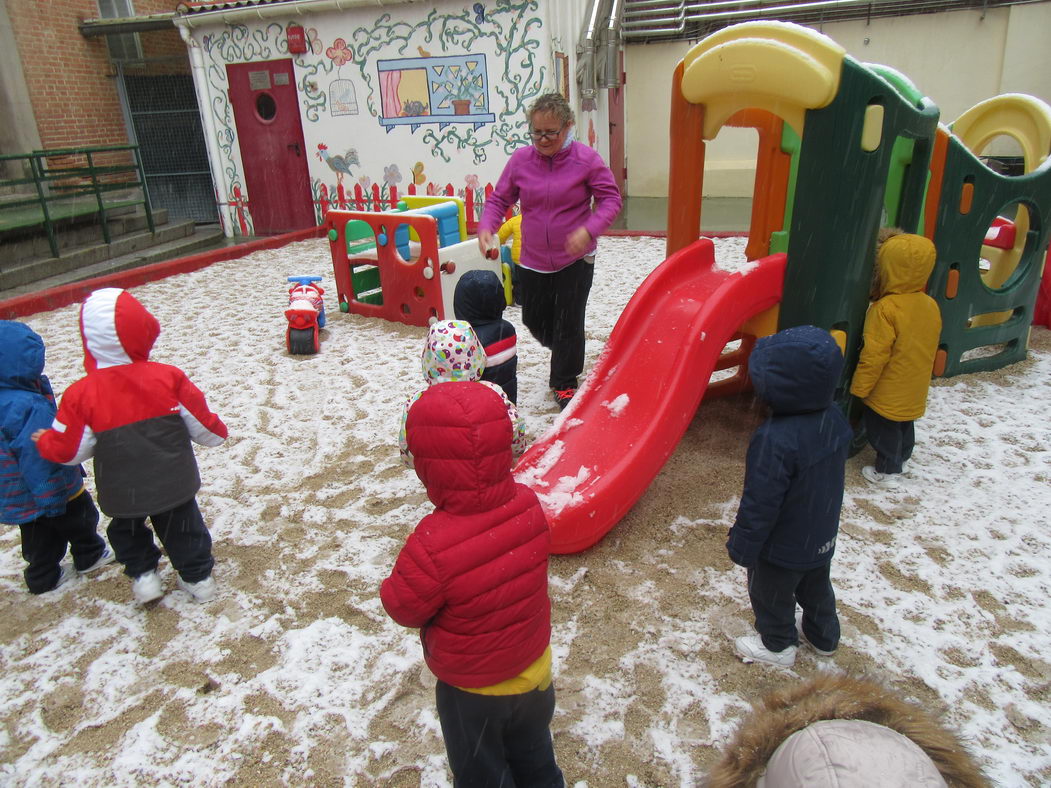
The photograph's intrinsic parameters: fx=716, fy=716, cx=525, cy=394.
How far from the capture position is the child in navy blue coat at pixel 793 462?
6.29ft

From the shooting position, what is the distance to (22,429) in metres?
2.45

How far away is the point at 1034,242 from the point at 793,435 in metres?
3.63

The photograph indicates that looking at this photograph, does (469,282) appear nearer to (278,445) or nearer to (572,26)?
(278,445)

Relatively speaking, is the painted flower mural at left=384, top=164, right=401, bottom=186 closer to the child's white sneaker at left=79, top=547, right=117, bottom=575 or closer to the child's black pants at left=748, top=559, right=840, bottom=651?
the child's white sneaker at left=79, top=547, right=117, bottom=575

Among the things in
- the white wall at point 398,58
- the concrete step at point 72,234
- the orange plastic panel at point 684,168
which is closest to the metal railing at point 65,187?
the concrete step at point 72,234

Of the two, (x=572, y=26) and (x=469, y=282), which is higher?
(x=572, y=26)

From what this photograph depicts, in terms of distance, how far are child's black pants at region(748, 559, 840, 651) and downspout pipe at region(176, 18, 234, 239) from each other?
1069 cm

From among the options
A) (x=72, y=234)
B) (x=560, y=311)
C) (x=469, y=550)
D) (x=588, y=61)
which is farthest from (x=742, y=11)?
(x=469, y=550)

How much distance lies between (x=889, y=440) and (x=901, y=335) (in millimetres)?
485

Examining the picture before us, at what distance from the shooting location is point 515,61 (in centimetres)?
877

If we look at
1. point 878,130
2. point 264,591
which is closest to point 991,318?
point 878,130

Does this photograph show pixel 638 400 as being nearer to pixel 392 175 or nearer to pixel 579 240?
pixel 579 240

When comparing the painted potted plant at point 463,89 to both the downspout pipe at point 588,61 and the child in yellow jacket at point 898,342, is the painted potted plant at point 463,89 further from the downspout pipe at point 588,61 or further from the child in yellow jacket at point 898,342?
the child in yellow jacket at point 898,342

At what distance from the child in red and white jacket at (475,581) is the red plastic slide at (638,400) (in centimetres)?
113
